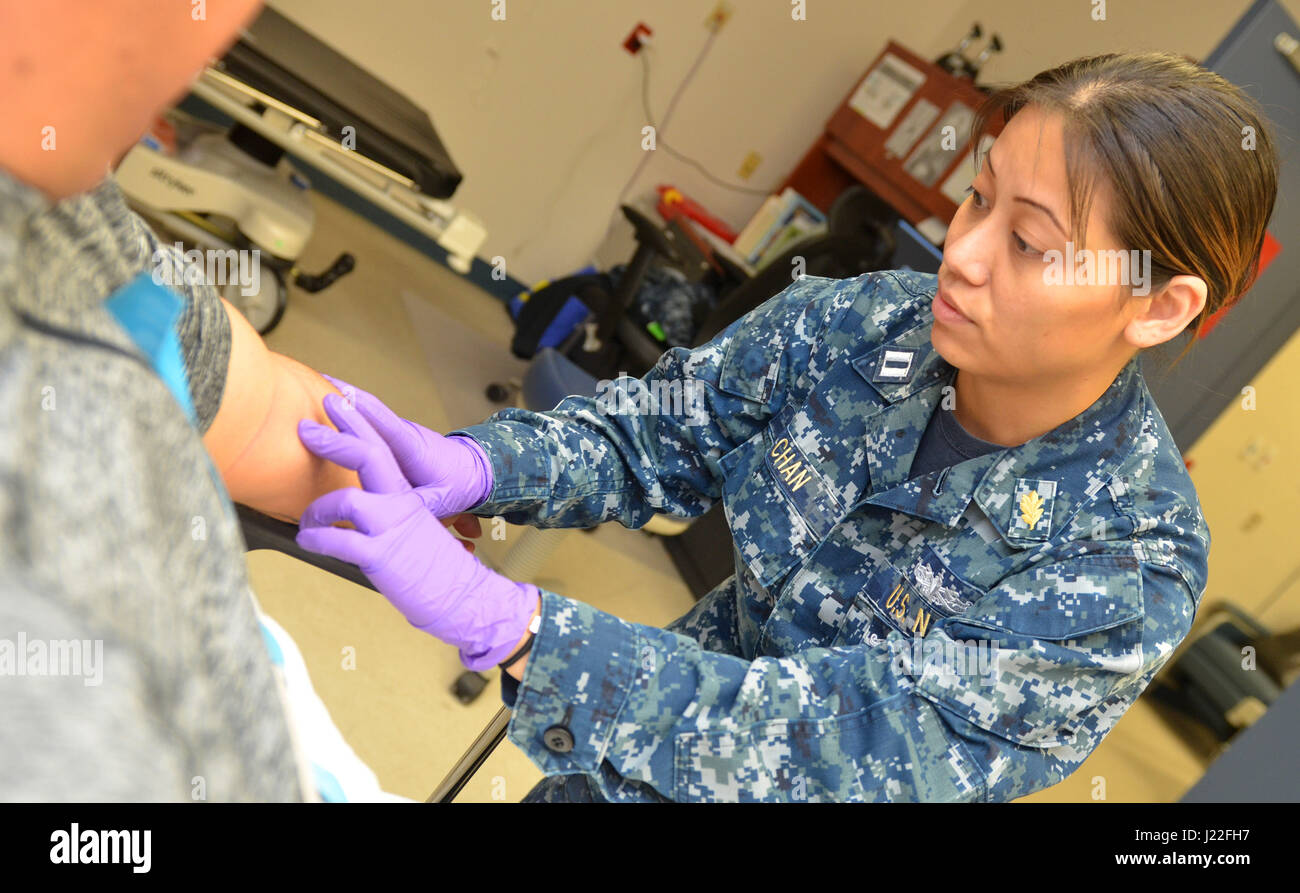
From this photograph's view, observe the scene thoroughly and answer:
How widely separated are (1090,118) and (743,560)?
0.66 metres

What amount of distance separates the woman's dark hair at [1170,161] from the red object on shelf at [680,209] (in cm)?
319

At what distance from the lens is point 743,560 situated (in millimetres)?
1296

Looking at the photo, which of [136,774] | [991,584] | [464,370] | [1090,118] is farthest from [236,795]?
[464,370]

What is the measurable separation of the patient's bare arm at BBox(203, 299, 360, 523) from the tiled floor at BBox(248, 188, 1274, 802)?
1.97ft

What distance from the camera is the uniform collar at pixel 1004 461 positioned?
112cm

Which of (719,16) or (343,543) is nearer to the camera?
(343,543)

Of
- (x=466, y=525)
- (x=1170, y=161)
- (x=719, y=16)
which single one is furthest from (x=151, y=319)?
(x=719, y=16)

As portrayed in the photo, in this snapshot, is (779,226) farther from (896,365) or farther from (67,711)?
(67,711)

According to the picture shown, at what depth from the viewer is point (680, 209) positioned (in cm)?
426

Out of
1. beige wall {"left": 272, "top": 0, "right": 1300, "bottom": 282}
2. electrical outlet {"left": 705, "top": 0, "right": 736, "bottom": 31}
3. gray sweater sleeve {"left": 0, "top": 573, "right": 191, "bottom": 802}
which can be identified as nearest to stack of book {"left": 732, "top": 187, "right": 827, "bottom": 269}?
beige wall {"left": 272, "top": 0, "right": 1300, "bottom": 282}

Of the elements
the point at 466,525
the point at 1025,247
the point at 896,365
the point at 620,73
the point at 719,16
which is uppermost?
the point at 719,16

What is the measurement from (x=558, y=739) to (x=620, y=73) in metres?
3.64
